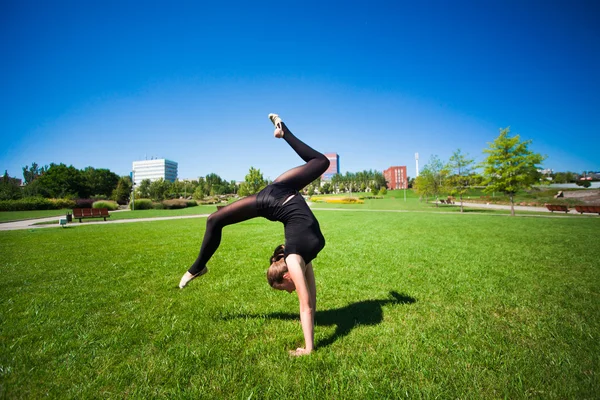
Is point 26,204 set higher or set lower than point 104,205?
higher

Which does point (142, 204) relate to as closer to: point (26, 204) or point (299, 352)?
point (26, 204)

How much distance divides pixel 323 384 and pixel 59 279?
6828mm

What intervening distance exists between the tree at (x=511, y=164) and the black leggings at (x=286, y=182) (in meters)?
28.6

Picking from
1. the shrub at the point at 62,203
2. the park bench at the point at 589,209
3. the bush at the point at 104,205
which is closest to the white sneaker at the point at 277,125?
the park bench at the point at 589,209

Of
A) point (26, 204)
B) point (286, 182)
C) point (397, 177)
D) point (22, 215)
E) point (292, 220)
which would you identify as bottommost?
point (22, 215)

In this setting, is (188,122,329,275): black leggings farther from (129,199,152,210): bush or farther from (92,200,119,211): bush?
(129,199,152,210): bush

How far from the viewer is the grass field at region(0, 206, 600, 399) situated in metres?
2.40

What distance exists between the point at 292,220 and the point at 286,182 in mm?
470

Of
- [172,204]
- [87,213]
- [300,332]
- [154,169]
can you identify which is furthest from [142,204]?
[154,169]

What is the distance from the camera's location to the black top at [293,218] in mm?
2805

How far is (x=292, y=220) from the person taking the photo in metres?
2.90

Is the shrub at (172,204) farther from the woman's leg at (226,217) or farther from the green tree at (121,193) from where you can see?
the woman's leg at (226,217)

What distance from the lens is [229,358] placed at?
9.21 feet

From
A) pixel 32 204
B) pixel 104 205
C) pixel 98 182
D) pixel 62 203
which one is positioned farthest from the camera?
pixel 98 182
